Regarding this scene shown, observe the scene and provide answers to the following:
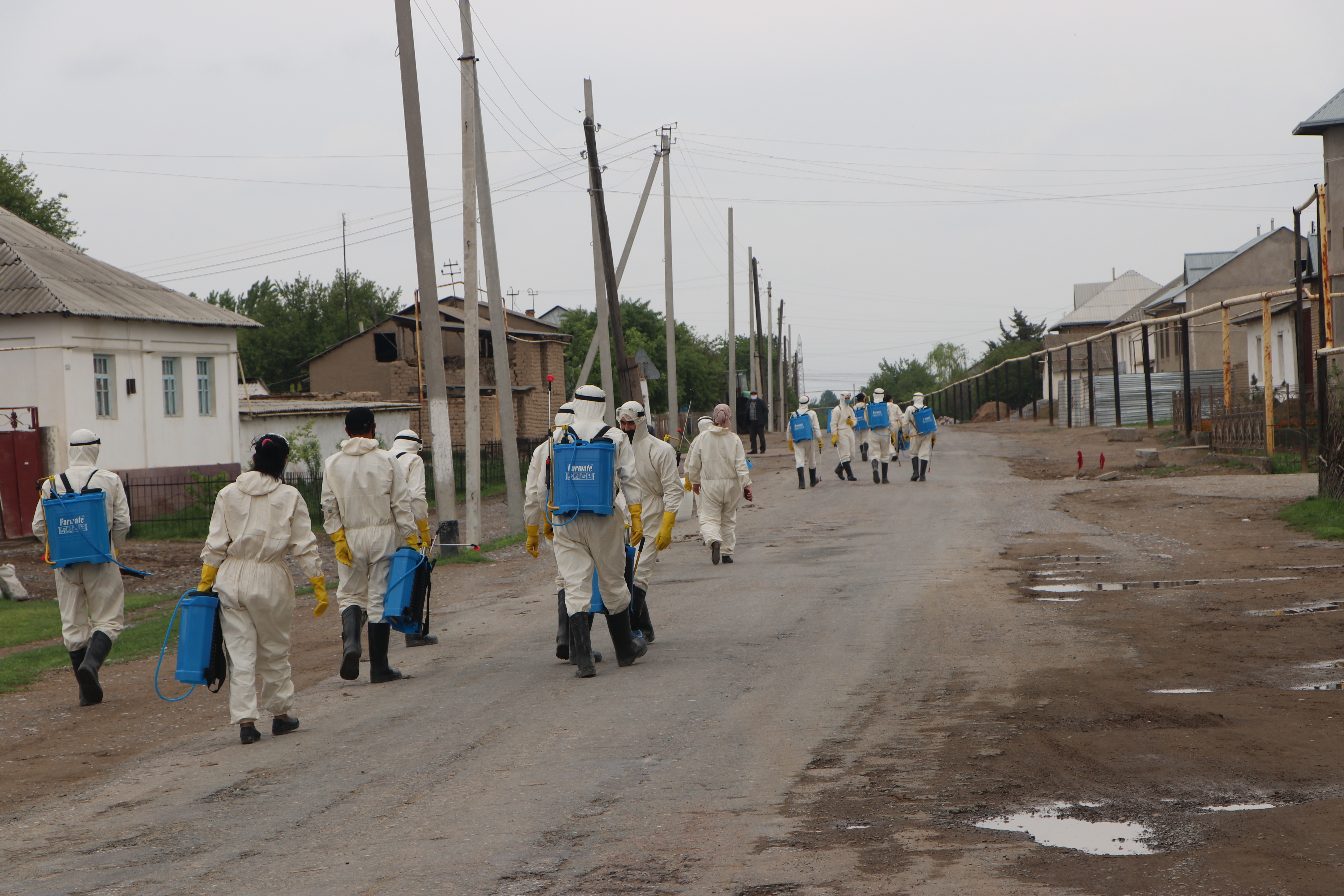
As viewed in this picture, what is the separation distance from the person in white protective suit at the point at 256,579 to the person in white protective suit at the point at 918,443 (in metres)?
19.3

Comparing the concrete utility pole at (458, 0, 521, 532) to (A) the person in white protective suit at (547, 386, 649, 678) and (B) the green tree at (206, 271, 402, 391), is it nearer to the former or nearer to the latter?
(A) the person in white protective suit at (547, 386, 649, 678)

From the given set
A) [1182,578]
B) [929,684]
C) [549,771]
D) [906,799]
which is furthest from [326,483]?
[1182,578]

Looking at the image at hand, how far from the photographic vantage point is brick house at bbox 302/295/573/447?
180 ft

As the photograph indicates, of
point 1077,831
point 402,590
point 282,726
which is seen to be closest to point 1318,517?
point 402,590

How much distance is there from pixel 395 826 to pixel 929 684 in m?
3.69

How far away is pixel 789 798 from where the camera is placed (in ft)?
17.3

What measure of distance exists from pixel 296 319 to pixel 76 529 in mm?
82329

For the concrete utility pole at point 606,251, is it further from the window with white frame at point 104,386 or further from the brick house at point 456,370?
the brick house at point 456,370

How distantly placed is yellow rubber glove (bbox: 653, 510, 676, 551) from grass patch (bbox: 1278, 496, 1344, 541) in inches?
346

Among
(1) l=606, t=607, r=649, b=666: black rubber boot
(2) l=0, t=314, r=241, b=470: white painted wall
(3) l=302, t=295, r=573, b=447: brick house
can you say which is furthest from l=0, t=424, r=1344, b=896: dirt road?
(3) l=302, t=295, r=573, b=447: brick house

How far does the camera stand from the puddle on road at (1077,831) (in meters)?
4.50

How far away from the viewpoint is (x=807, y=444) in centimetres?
2539

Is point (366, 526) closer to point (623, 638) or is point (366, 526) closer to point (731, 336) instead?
point (623, 638)

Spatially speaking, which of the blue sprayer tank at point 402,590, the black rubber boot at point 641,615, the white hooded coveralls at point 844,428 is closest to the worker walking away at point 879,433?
the white hooded coveralls at point 844,428
